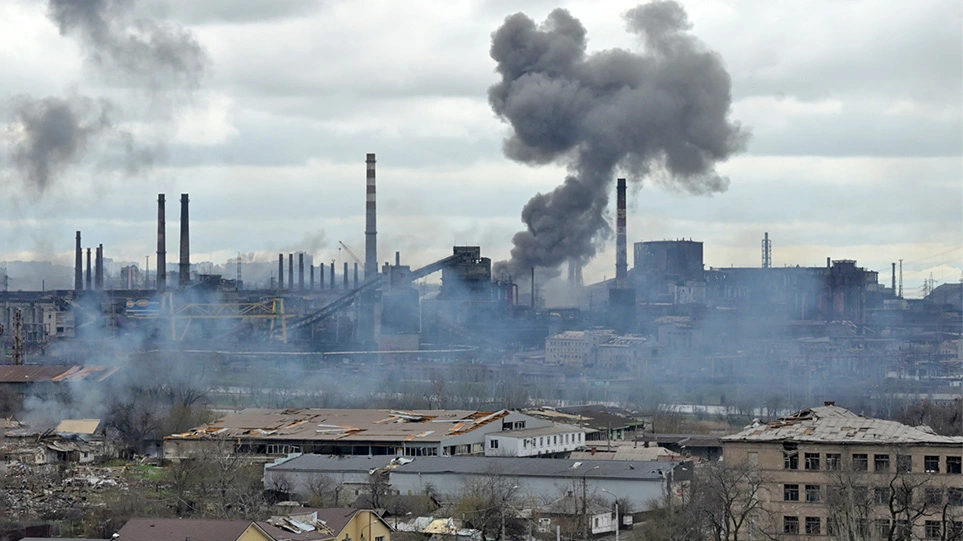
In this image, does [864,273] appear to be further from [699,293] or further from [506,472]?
[506,472]

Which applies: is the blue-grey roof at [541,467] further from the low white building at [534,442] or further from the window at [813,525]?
the window at [813,525]

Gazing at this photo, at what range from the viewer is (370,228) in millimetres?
66500

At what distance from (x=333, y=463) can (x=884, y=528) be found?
12.8 meters

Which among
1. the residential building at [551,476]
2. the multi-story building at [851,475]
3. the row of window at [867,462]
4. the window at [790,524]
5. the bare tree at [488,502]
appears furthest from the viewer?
the residential building at [551,476]

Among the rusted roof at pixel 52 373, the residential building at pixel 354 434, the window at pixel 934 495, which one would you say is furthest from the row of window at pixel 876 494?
the rusted roof at pixel 52 373

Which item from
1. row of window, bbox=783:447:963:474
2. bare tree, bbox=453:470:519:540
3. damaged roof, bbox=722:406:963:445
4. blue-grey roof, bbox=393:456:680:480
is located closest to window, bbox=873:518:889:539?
row of window, bbox=783:447:963:474

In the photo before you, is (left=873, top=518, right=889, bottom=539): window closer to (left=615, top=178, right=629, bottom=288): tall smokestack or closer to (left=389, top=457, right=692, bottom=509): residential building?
(left=389, top=457, right=692, bottom=509): residential building

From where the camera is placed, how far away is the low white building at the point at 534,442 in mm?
33097

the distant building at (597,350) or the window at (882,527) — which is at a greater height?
the distant building at (597,350)

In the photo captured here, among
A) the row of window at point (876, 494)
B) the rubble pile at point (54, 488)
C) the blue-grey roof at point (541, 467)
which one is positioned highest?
the row of window at point (876, 494)

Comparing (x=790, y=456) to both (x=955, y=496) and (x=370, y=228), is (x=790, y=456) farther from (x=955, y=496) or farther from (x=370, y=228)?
(x=370, y=228)

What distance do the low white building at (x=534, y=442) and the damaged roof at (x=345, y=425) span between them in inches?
32.6

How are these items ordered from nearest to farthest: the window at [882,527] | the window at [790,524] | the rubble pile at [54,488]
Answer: the window at [882,527], the window at [790,524], the rubble pile at [54,488]

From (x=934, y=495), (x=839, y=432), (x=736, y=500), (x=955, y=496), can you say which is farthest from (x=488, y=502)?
(x=955, y=496)
